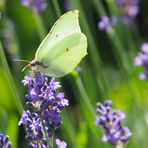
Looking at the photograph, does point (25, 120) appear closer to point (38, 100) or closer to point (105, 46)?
point (38, 100)

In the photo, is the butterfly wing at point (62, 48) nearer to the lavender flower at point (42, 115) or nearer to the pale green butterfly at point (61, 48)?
the pale green butterfly at point (61, 48)

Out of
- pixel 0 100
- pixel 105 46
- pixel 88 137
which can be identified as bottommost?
pixel 88 137

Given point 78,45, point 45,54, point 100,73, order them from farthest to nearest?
point 100,73 → point 78,45 → point 45,54

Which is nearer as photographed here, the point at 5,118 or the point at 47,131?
the point at 47,131

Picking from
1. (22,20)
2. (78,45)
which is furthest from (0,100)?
(78,45)

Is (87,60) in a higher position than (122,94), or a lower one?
higher

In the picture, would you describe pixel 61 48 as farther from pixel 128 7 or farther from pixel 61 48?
pixel 128 7
